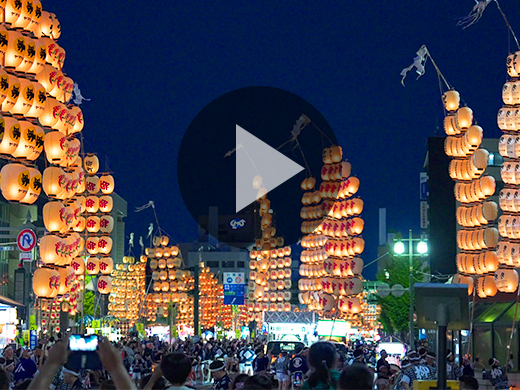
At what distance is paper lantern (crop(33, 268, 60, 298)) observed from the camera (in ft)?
107

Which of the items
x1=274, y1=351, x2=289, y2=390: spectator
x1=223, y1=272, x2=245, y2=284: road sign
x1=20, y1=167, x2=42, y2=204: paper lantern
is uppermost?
x1=20, y1=167, x2=42, y2=204: paper lantern

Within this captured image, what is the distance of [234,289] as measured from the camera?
59875 millimetres

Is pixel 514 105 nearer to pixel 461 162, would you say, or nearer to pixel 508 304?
pixel 461 162

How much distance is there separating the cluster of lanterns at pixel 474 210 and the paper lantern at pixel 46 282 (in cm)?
1797

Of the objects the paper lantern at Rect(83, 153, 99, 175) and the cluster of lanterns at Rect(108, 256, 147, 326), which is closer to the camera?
the paper lantern at Rect(83, 153, 99, 175)

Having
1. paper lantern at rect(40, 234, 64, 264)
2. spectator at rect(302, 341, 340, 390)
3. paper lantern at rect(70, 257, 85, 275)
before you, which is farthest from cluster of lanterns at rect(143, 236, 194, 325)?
spectator at rect(302, 341, 340, 390)

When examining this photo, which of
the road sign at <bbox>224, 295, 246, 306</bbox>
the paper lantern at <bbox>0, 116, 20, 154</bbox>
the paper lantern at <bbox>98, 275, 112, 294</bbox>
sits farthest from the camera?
the road sign at <bbox>224, 295, 246, 306</bbox>

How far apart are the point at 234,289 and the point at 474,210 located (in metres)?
26.4

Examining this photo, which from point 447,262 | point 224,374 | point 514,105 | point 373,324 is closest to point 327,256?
point 447,262

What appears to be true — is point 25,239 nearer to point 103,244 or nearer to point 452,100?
point 103,244

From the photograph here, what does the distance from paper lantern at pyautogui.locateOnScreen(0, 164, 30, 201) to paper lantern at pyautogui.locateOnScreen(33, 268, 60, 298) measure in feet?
22.1

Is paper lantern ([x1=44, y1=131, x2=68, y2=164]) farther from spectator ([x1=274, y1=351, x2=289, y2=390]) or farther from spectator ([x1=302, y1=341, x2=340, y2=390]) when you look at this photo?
spectator ([x1=302, y1=341, x2=340, y2=390])

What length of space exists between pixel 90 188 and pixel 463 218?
21100 millimetres

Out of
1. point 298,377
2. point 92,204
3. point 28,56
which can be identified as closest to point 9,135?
point 28,56
